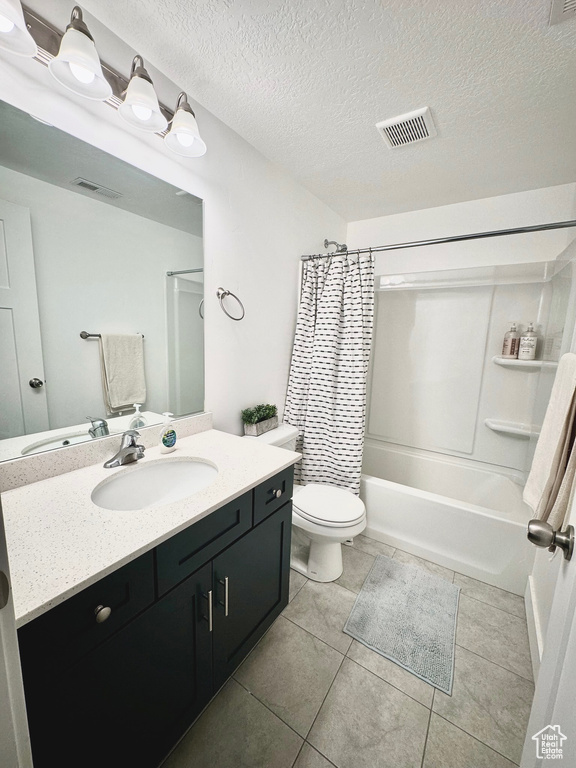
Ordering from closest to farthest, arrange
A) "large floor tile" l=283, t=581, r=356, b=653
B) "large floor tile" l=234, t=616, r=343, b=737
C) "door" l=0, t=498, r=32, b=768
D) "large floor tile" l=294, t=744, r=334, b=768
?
"door" l=0, t=498, r=32, b=768 → "large floor tile" l=294, t=744, r=334, b=768 → "large floor tile" l=234, t=616, r=343, b=737 → "large floor tile" l=283, t=581, r=356, b=653

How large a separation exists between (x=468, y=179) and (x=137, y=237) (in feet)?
6.55

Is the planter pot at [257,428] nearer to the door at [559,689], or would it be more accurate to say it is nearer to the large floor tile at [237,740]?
the large floor tile at [237,740]

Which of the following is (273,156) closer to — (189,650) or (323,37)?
(323,37)

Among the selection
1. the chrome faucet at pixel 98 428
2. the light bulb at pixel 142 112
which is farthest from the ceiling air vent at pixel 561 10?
the chrome faucet at pixel 98 428

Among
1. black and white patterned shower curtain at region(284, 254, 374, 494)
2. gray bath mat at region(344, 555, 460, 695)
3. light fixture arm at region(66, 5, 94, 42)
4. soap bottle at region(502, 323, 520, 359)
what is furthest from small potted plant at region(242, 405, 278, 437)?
soap bottle at region(502, 323, 520, 359)

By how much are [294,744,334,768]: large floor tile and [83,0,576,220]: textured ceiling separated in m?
2.44

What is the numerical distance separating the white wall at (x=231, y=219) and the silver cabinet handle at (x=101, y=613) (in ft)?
3.42

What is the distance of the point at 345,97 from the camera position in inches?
52.7

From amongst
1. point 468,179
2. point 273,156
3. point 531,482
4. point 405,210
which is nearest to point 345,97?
point 273,156

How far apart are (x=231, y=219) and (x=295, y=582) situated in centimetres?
202

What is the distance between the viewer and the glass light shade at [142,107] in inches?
40.4

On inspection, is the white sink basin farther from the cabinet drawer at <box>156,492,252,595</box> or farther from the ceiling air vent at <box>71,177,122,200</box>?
the ceiling air vent at <box>71,177,122,200</box>

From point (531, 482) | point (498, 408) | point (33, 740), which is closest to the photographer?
point (33, 740)

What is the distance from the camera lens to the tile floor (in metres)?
1.02
